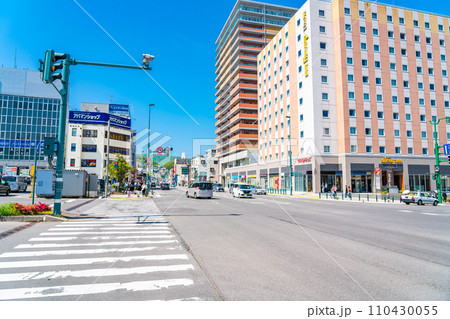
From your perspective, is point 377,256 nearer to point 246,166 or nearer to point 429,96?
point 429,96

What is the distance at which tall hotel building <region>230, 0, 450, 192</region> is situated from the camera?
41.1 m

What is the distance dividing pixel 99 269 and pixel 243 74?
2703 inches

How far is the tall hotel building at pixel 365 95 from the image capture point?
4109 cm

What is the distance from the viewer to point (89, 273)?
15.4ft

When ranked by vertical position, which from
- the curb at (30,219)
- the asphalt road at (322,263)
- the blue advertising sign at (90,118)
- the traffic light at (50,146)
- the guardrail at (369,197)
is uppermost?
the blue advertising sign at (90,118)

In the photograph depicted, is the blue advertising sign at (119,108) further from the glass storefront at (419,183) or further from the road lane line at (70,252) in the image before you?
the road lane line at (70,252)

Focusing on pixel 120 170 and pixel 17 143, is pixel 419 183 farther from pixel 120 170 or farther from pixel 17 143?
pixel 17 143

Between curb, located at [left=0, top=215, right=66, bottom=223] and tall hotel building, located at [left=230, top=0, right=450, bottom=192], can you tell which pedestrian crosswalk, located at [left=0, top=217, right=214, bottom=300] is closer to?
curb, located at [left=0, top=215, right=66, bottom=223]

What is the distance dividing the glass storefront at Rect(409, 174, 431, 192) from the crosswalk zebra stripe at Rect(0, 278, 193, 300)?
50746 mm

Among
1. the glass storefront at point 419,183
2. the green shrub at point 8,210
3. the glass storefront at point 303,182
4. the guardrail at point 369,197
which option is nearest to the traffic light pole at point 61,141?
the green shrub at point 8,210

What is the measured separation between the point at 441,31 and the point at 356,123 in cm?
2700

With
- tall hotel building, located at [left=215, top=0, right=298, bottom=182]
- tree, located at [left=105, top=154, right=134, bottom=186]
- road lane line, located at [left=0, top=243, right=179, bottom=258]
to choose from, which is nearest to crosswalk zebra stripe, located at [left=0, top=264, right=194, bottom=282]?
road lane line, located at [left=0, top=243, right=179, bottom=258]

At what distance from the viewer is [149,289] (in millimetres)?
3943

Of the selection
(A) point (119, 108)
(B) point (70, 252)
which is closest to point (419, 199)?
(B) point (70, 252)
